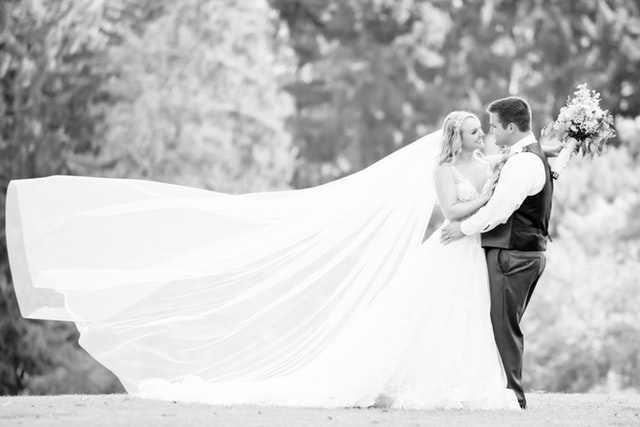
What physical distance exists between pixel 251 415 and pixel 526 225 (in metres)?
2.50

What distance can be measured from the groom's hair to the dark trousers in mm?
946

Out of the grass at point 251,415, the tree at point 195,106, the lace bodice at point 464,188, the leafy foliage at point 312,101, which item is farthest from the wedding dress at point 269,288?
the tree at point 195,106

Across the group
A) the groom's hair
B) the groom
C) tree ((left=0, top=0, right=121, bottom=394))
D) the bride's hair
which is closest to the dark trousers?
the groom

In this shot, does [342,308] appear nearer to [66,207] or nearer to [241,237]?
[241,237]

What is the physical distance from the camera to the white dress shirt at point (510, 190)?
8.64 metres

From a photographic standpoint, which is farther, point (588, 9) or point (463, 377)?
point (588, 9)

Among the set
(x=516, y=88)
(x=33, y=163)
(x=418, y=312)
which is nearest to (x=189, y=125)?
(x=33, y=163)

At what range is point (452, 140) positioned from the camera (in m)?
9.05

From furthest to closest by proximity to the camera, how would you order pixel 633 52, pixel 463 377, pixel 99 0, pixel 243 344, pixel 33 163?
pixel 633 52 < pixel 99 0 < pixel 33 163 < pixel 243 344 < pixel 463 377

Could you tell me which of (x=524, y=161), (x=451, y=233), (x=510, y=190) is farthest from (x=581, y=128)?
(x=451, y=233)

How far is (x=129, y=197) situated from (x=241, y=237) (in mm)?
1030

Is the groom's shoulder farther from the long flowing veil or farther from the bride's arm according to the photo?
the long flowing veil

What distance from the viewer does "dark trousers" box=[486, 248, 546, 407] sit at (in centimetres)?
880

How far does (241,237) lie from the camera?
32.7 feet
